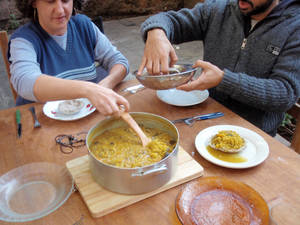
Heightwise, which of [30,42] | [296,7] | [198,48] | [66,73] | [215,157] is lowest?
[198,48]

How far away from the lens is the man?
1291 millimetres

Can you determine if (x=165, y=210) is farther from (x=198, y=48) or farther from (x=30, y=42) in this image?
(x=198, y=48)

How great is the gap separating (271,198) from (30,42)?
4.92ft

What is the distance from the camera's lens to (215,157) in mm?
1010

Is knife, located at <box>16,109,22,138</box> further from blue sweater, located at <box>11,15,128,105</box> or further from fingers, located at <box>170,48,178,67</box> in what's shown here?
fingers, located at <box>170,48,178,67</box>

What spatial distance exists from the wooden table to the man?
7.4 inches

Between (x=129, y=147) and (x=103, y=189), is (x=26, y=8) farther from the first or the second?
(x=103, y=189)

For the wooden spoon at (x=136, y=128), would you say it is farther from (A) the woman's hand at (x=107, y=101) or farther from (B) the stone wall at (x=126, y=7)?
(B) the stone wall at (x=126, y=7)

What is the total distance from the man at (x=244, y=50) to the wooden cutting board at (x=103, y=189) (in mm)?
476

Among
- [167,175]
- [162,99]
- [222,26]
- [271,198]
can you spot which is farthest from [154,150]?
[222,26]

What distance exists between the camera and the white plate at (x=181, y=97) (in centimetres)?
138

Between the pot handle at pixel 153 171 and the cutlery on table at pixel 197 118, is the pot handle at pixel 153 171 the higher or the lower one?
the higher one

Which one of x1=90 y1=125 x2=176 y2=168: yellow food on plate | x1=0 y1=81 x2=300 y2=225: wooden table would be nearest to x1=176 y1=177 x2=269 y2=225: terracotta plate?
x1=0 y1=81 x2=300 y2=225: wooden table

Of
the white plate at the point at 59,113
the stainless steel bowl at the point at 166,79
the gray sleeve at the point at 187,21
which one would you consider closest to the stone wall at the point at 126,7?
the gray sleeve at the point at 187,21
